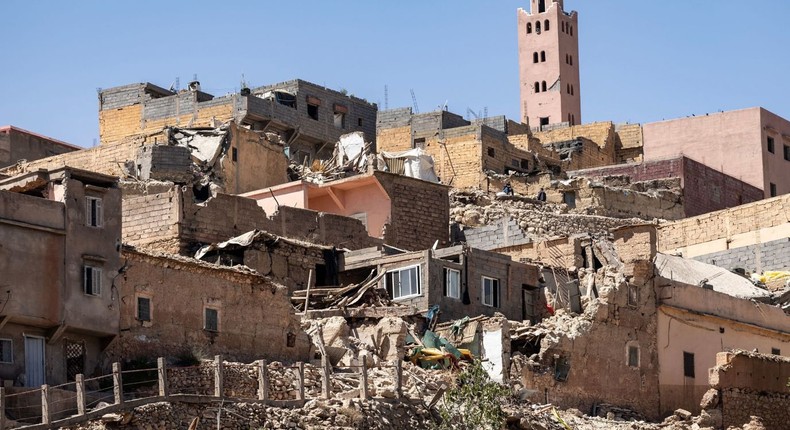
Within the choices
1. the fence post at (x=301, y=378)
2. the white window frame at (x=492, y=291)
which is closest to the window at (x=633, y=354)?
the white window frame at (x=492, y=291)

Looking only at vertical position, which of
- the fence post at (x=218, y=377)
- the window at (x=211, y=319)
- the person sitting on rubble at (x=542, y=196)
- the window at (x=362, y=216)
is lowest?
the fence post at (x=218, y=377)

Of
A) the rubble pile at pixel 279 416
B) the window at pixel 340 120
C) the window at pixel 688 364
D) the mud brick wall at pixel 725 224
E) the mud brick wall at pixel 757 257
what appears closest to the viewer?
the rubble pile at pixel 279 416

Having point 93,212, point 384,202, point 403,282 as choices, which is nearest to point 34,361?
point 93,212

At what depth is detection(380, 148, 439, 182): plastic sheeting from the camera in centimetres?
4575

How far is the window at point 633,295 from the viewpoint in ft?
115

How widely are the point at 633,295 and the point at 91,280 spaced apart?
12064 millimetres

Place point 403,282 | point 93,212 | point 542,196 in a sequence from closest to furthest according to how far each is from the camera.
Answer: point 93,212, point 403,282, point 542,196

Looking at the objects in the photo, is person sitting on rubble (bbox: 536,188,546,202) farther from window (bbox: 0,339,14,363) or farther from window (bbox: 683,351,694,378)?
window (bbox: 0,339,14,363)

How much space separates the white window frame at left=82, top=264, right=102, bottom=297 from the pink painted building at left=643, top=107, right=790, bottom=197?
34.7 meters

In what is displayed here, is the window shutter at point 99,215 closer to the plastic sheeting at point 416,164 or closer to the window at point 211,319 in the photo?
the window at point 211,319

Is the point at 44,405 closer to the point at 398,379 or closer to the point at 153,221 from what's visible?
the point at 398,379

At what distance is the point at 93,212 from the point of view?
89.4 feet

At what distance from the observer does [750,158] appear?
59156 mm

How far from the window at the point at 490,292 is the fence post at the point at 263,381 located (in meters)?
8.85
